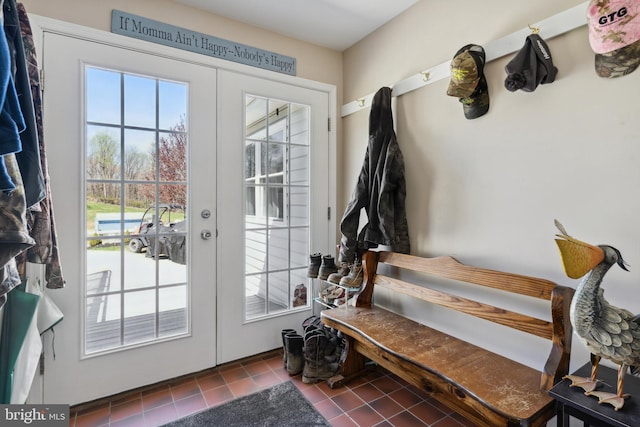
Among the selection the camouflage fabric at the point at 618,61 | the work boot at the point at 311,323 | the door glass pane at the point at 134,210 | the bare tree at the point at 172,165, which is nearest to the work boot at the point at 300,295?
the work boot at the point at 311,323

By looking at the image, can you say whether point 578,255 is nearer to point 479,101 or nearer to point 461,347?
point 461,347

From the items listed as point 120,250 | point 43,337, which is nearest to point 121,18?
point 120,250

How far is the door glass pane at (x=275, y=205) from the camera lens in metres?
Answer: 2.31

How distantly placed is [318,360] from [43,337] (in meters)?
1.53

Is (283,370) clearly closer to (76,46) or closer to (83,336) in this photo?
Answer: (83,336)

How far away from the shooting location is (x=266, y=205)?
2.37 m

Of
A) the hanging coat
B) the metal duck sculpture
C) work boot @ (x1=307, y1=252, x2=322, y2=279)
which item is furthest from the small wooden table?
work boot @ (x1=307, y1=252, x2=322, y2=279)

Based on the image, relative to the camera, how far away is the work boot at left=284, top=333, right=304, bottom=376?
6.90 ft

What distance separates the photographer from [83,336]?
180cm

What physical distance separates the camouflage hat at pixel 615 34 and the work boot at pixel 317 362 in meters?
1.94

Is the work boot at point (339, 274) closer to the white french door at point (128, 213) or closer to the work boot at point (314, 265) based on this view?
the work boot at point (314, 265)

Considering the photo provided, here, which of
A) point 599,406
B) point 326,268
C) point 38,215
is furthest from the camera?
point 326,268

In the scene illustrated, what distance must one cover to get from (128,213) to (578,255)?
2.17m

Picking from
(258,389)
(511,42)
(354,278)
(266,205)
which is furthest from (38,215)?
(511,42)
